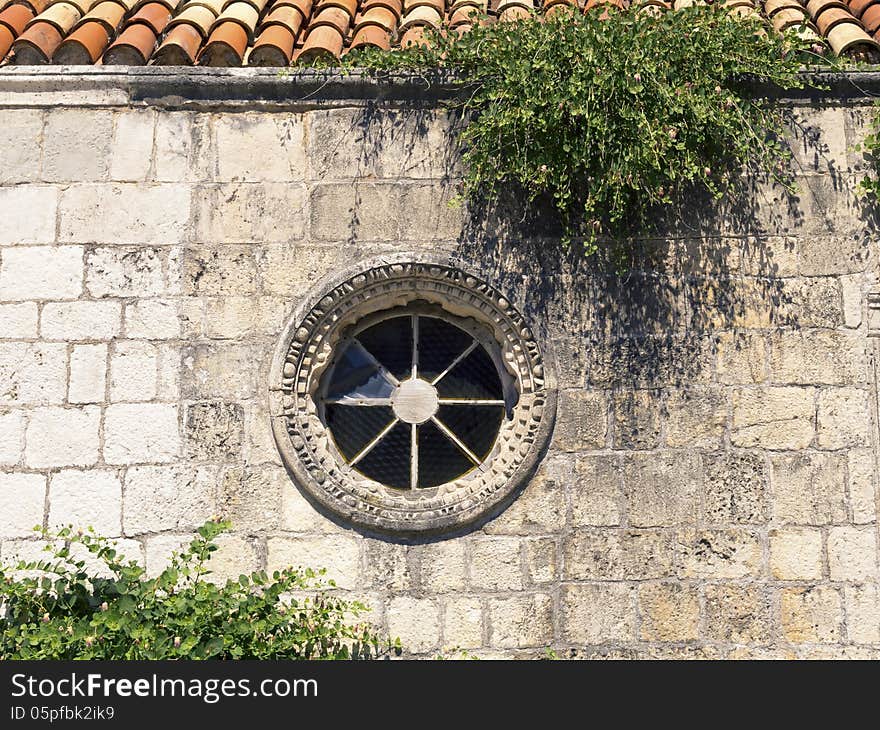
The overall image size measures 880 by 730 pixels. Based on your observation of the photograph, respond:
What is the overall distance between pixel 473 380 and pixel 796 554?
Result: 5.43ft

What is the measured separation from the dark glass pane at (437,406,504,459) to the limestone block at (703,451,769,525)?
3.25 feet

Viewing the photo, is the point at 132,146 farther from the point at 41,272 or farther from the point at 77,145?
the point at 41,272

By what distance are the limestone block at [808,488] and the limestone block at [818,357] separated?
0.36 meters

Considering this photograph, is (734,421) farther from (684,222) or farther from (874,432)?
(684,222)

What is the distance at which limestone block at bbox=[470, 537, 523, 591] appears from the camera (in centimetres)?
507

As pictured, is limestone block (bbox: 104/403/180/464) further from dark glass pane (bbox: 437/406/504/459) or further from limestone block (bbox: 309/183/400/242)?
dark glass pane (bbox: 437/406/504/459)

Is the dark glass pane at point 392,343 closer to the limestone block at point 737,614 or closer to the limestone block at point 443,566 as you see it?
the limestone block at point 443,566

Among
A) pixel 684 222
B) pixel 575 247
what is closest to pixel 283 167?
pixel 575 247

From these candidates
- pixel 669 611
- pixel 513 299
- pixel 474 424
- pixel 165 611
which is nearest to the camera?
pixel 165 611

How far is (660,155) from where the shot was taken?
5.11m

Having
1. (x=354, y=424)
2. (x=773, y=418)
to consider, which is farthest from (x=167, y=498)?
(x=773, y=418)

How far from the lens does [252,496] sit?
513cm

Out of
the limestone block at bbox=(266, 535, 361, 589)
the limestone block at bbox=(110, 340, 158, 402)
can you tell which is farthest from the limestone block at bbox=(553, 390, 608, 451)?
the limestone block at bbox=(110, 340, 158, 402)

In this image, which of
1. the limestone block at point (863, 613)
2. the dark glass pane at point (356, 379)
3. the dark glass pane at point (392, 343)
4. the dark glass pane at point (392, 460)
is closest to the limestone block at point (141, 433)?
the dark glass pane at point (356, 379)
